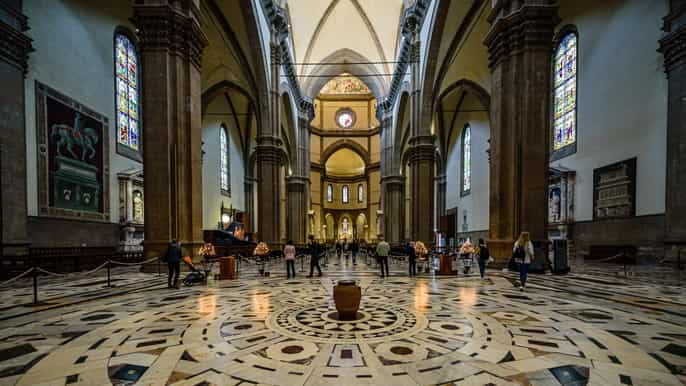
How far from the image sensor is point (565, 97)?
16.4m

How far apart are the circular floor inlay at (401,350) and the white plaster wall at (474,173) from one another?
20938mm

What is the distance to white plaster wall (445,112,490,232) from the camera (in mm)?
22938

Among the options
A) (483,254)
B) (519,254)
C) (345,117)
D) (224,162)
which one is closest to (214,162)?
A: (224,162)

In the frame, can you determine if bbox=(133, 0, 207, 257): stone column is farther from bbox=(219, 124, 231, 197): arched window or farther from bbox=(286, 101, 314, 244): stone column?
bbox=(286, 101, 314, 244): stone column

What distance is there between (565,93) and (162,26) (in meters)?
18.6

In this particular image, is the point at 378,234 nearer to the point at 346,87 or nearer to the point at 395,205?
the point at 395,205

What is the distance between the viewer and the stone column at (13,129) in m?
10.3

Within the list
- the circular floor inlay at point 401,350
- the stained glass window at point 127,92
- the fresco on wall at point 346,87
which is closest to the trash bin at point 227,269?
the circular floor inlay at point 401,350

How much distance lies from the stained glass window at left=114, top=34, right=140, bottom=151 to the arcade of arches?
0.11 m

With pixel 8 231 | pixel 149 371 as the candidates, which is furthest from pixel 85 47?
pixel 149 371

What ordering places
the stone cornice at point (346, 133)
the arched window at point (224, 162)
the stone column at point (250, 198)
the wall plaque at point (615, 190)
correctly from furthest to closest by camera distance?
the stone cornice at point (346, 133), the stone column at point (250, 198), the arched window at point (224, 162), the wall plaque at point (615, 190)

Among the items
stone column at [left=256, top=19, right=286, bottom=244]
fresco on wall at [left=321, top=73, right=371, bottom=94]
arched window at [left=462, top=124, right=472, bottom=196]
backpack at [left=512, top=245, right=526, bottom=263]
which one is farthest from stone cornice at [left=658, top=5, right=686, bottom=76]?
fresco on wall at [left=321, top=73, right=371, bottom=94]

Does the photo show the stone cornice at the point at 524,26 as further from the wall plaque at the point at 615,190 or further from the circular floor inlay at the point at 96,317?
the circular floor inlay at the point at 96,317

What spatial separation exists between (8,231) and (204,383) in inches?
486
